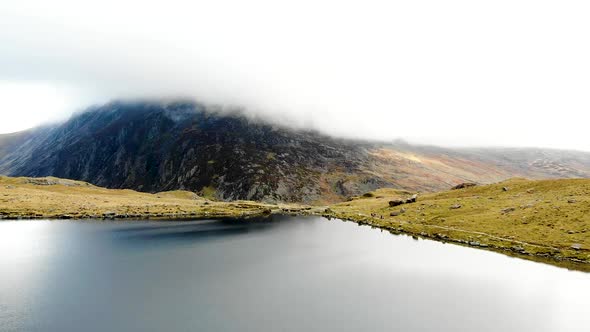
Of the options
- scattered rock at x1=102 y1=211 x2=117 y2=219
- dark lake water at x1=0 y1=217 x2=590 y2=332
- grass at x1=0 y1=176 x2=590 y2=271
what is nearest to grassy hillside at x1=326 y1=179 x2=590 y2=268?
grass at x1=0 y1=176 x2=590 y2=271

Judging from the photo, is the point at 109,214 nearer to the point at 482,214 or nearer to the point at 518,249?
the point at 482,214

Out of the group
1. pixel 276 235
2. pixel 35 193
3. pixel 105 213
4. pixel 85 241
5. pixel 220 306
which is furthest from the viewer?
pixel 35 193

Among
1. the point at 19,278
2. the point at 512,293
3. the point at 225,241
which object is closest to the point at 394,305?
the point at 512,293

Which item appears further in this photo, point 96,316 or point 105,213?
point 105,213

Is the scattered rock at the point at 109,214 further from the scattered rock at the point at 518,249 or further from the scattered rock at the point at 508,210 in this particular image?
the scattered rock at the point at 508,210

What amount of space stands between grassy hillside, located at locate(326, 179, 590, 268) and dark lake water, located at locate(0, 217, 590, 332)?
8.66 meters

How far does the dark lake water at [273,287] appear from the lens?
43875 mm

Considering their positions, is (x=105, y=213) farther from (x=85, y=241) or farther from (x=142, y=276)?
(x=142, y=276)

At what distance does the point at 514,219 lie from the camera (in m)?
103

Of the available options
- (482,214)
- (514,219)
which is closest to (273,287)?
(514,219)

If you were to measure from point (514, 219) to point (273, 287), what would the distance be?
77.2 metres

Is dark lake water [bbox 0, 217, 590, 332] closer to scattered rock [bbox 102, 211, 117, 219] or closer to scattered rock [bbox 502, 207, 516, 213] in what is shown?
scattered rock [bbox 502, 207, 516, 213]

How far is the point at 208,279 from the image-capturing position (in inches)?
2499

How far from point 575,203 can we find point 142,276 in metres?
105
